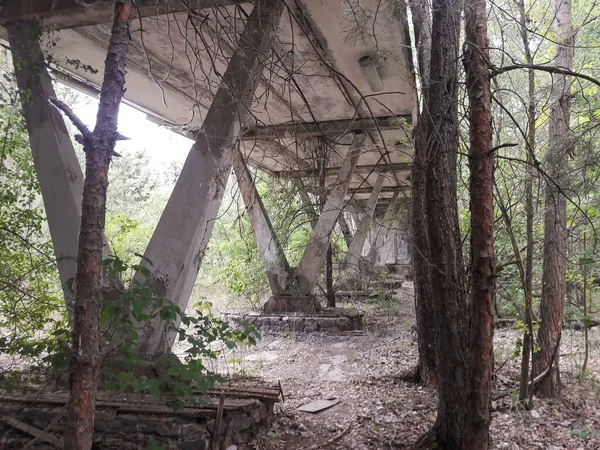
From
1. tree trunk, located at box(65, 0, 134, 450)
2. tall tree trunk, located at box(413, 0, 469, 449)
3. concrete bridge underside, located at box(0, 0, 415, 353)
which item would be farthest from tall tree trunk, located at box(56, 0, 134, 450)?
tall tree trunk, located at box(413, 0, 469, 449)

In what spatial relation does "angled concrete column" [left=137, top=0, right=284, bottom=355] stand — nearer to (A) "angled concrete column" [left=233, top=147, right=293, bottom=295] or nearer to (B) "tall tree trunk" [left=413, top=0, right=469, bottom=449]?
(B) "tall tree trunk" [left=413, top=0, right=469, bottom=449]

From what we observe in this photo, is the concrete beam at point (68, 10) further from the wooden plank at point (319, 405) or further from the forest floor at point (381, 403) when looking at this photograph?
the wooden plank at point (319, 405)

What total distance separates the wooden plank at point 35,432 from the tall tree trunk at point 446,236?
288 cm

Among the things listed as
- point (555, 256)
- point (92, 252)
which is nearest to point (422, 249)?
point (555, 256)

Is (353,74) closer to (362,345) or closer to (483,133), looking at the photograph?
(362,345)

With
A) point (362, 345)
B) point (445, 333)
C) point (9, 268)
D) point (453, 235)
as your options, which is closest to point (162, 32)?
point (9, 268)

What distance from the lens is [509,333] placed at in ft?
27.2

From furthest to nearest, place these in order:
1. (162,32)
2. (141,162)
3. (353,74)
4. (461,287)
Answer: (141,162) → (353,74) → (162,32) → (461,287)

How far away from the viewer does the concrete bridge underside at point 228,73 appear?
3867 millimetres

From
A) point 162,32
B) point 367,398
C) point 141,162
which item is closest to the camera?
point 367,398

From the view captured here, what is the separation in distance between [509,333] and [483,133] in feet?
21.7

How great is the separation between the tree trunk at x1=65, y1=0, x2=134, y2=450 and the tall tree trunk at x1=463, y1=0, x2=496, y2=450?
6.93 feet

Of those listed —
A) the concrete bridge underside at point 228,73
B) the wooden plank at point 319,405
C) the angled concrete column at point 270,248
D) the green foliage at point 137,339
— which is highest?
the concrete bridge underside at point 228,73

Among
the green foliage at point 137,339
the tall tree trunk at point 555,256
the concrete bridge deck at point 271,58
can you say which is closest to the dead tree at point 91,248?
the green foliage at point 137,339
